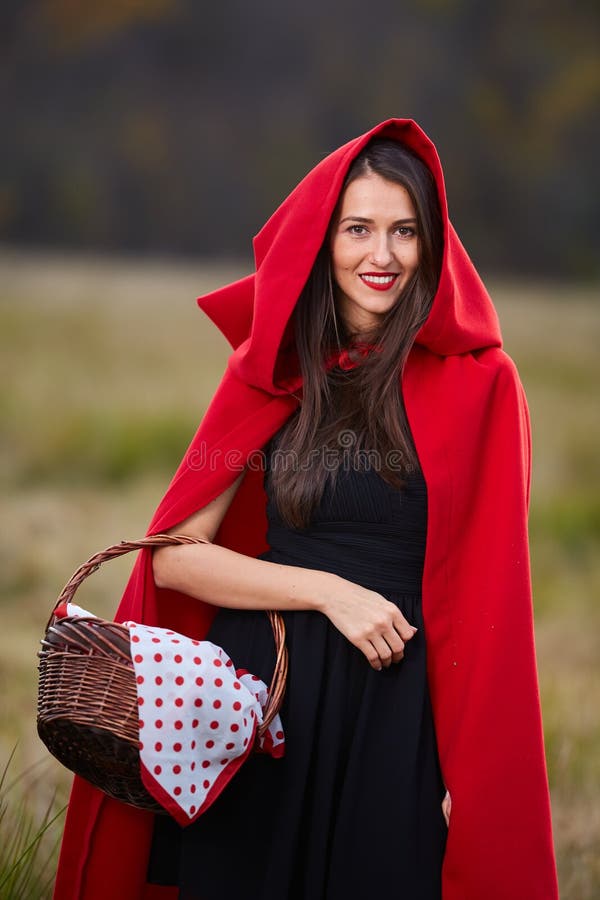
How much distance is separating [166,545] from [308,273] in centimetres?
66

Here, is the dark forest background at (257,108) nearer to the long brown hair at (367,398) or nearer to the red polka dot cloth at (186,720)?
the long brown hair at (367,398)

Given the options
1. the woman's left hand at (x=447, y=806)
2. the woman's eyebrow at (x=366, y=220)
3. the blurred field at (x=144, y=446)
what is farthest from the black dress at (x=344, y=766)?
the blurred field at (x=144, y=446)

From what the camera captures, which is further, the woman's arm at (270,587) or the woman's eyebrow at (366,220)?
the woman's eyebrow at (366,220)

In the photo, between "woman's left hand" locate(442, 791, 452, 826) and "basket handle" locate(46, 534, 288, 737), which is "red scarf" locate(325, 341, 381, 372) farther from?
"woman's left hand" locate(442, 791, 452, 826)

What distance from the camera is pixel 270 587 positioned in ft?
7.30

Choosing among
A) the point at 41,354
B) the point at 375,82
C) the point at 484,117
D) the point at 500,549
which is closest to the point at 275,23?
the point at 375,82

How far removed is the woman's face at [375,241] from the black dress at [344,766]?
400 millimetres

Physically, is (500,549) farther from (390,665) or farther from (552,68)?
(552,68)

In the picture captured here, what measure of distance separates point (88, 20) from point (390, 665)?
14630mm

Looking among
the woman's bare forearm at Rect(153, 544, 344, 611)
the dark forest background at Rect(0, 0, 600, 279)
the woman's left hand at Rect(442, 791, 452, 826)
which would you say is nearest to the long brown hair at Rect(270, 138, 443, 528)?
the woman's bare forearm at Rect(153, 544, 344, 611)

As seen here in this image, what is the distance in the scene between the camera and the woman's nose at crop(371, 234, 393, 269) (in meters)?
2.26

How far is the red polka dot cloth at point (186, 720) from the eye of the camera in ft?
6.29

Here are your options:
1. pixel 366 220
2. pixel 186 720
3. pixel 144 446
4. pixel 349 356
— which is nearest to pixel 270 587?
pixel 186 720

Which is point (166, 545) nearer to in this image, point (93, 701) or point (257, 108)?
point (93, 701)
